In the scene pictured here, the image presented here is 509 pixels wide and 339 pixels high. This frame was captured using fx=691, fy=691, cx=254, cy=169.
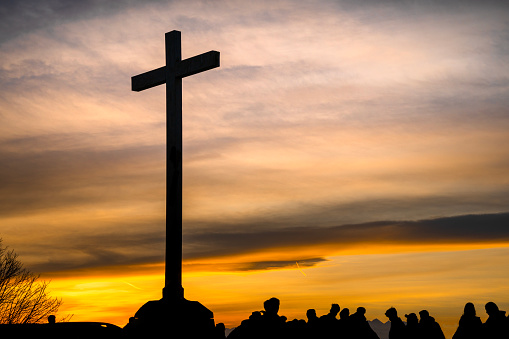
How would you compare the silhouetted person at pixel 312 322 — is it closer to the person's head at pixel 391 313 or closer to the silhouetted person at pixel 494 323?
the person's head at pixel 391 313

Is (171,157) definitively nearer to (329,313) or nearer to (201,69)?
(201,69)

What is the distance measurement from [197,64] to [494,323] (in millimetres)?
6716

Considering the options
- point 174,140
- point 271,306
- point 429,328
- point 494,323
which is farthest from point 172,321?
point 494,323

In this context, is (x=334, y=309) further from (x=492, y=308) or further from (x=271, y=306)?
(x=271, y=306)

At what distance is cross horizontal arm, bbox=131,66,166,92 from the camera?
13.0m

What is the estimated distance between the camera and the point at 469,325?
38.3 ft

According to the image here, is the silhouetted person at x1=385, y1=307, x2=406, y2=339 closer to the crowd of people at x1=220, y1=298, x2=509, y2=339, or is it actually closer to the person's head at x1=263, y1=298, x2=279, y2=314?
the crowd of people at x1=220, y1=298, x2=509, y2=339

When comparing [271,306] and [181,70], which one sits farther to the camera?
[181,70]

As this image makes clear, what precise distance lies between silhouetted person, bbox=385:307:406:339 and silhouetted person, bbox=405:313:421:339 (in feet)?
0.28

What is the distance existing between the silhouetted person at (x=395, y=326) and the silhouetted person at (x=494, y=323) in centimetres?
155

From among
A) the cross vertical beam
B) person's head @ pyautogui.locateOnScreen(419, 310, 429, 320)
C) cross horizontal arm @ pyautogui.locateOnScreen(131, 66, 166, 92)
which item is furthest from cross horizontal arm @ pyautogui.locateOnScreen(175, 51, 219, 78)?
person's head @ pyautogui.locateOnScreen(419, 310, 429, 320)

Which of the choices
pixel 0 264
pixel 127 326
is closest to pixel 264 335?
pixel 127 326

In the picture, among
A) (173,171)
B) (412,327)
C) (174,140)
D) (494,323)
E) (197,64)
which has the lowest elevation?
(494,323)

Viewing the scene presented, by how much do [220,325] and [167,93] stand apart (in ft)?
14.1
